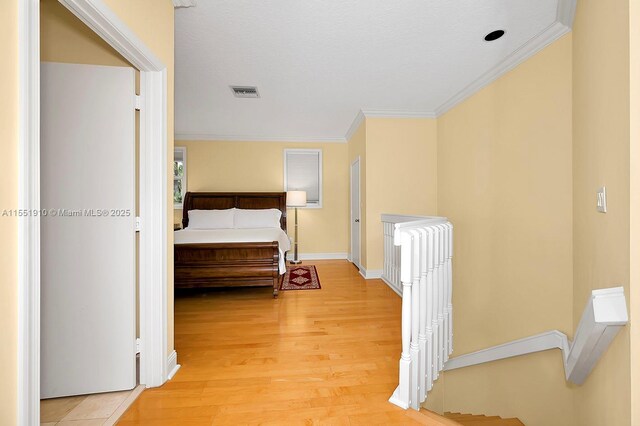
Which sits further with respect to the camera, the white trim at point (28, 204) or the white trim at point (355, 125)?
the white trim at point (355, 125)

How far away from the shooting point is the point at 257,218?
5.15 m

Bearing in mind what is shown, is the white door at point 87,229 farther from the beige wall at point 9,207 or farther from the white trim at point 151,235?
the beige wall at point 9,207

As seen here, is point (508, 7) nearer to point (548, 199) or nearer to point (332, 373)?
point (548, 199)

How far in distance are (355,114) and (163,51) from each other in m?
3.09

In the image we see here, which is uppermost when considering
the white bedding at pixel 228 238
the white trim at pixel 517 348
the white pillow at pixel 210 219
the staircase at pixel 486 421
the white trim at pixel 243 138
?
the white trim at pixel 243 138

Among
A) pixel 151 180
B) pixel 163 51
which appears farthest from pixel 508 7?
pixel 151 180

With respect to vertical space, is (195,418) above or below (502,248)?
below

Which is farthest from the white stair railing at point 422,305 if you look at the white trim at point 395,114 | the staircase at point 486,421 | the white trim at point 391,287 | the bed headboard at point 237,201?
the bed headboard at point 237,201

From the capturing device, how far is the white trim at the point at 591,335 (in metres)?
1.02

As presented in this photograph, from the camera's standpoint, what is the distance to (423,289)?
5.49 ft

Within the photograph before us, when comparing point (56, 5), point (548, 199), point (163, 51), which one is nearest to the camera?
point (56, 5)

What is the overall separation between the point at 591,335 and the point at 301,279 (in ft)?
11.0

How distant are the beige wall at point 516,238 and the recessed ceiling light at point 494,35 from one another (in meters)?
0.37

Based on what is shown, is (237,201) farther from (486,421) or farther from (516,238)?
(486,421)
